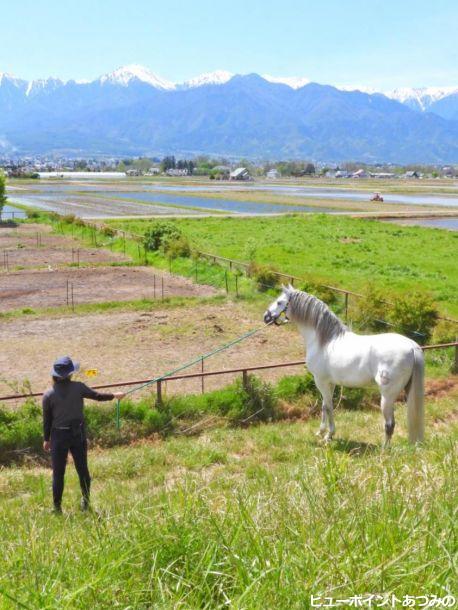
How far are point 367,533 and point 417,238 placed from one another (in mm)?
39354

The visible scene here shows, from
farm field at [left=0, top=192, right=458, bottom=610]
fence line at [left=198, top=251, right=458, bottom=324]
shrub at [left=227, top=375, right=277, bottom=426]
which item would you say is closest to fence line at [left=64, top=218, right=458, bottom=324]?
fence line at [left=198, top=251, right=458, bottom=324]

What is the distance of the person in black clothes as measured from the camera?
6863mm

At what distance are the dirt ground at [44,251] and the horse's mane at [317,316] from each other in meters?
22.5

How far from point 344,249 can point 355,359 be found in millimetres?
26333

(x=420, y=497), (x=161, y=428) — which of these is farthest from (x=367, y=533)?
(x=161, y=428)

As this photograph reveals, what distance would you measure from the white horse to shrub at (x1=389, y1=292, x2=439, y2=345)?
22.3 feet

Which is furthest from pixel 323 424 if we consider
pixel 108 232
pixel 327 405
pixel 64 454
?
pixel 108 232

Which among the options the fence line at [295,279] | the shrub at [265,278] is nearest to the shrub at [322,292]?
the fence line at [295,279]

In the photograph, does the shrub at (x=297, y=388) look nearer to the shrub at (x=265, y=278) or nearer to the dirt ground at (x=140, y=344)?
the dirt ground at (x=140, y=344)

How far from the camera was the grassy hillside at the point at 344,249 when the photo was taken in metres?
25.2

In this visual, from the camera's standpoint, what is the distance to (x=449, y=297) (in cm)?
2173

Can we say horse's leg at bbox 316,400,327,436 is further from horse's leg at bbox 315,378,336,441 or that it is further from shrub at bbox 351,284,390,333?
shrub at bbox 351,284,390,333

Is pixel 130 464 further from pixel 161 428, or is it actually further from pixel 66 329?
pixel 66 329

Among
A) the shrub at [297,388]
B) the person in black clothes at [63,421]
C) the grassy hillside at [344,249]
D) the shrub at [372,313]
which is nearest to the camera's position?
the person in black clothes at [63,421]
